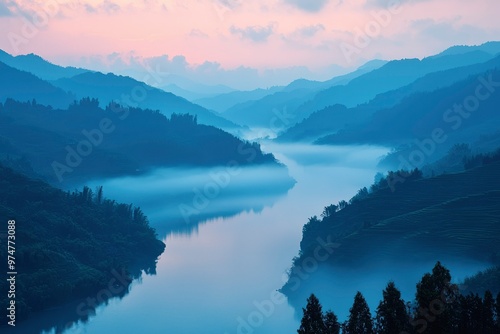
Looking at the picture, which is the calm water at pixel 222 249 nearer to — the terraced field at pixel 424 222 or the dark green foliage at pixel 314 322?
the terraced field at pixel 424 222

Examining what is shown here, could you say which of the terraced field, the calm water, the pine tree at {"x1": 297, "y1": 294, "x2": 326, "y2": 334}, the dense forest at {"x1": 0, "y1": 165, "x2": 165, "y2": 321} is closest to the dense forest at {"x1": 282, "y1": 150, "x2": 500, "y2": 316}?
the terraced field

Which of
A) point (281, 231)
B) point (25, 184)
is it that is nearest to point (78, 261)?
point (25, 184)

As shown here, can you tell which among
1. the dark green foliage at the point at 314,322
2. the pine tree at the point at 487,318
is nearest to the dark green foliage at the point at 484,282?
the pine tree at the point at 487,318

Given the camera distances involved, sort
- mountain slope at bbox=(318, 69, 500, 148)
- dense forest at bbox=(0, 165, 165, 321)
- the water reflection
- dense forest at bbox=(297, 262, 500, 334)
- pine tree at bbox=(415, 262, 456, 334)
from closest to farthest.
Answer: pine tree at bbox=(415, 262, 456, 334) < dense forest at bbox=(297, 262, 500, 334) < dense forest at bbox=(0, 165, 165, 321) < the water reflection < mountain slope at bbox=(318, 69, 500, 148)

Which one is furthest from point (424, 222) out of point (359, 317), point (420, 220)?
point (359, 317)

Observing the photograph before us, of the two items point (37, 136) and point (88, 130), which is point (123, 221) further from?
point (88, 130)

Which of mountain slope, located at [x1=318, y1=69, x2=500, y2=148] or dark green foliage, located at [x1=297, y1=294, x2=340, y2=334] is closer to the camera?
dark green foliage, located at [x1=297, y1=294, x2=340, y2=334]

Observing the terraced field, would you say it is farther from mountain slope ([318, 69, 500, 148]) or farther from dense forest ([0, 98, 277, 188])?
mountain slope ([318, 69, 500, 148])
